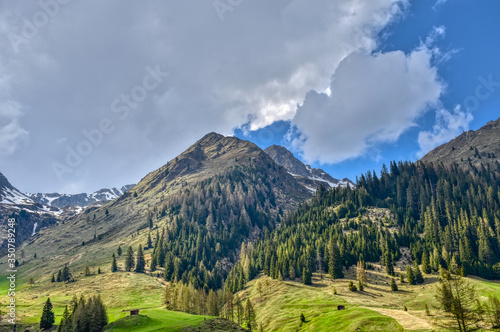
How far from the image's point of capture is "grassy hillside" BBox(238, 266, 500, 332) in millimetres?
77319

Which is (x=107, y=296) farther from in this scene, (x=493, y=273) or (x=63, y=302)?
(x=493, y=273)

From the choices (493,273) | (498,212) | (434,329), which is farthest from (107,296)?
(498,212)

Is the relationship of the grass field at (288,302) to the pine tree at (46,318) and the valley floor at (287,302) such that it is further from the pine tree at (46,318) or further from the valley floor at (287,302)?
the pine tree at (46,318)

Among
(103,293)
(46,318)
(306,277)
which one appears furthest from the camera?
(103,293)

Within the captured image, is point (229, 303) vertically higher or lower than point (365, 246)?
lower

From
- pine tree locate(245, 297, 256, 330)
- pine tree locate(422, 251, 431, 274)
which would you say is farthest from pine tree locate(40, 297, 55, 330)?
pine tree locate(422, 251, 431, 274)

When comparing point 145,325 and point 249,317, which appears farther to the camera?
point 249,317

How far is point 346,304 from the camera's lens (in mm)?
106375

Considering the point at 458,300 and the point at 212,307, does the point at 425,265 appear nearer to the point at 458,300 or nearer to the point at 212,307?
the point at 212,307

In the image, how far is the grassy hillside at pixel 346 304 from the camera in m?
77.3

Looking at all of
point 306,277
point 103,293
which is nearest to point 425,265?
point 306,277

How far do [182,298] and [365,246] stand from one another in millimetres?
116019

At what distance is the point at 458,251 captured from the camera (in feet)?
557

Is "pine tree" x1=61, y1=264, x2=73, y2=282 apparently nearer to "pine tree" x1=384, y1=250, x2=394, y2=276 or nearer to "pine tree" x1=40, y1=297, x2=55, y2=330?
"pine tree" x1=40, y1=297, x2=55, y2=330
